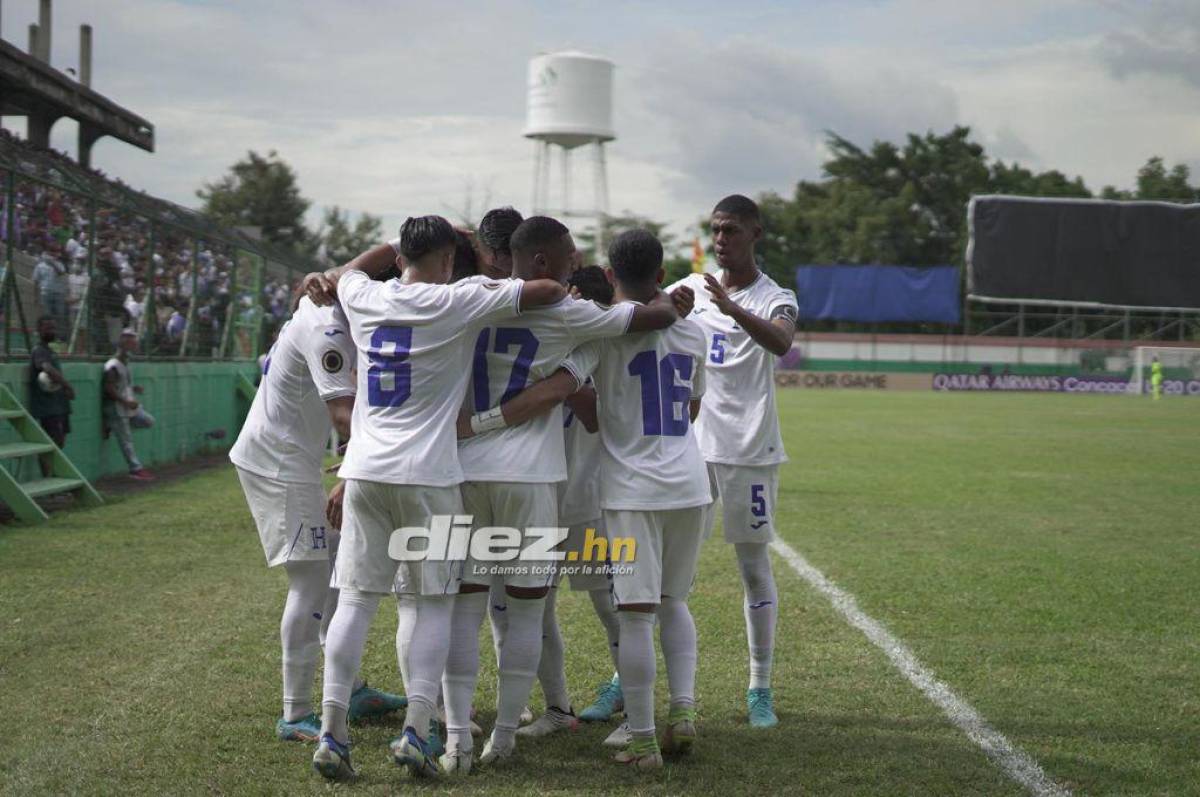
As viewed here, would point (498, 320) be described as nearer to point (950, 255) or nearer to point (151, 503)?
point (151, 503)

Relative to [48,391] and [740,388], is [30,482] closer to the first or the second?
[48,391]

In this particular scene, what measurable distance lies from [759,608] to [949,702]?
0.98 meters

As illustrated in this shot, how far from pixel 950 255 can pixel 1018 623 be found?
217 ft

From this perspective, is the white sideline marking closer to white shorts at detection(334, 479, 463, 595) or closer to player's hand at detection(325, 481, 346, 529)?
white shorts at detection(334, 479, 463, 595)

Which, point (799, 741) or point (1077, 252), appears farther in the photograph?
point (1077, 252)

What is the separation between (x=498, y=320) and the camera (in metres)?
4.61

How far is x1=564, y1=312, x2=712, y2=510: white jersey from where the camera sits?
482 centimetres

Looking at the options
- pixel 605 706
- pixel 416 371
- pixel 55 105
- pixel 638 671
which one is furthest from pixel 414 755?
pixel 55 105

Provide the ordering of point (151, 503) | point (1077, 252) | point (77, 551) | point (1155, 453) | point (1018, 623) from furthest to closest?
point (1155, 453), point (151, 503), point (77, 551), point (1077, 252), point (1018, 623)

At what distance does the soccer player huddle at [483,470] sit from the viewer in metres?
4.54

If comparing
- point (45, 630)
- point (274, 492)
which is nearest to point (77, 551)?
point (45, 630)

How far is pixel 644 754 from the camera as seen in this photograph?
15.4ft

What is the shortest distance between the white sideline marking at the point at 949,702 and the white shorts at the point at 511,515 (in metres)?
1.93

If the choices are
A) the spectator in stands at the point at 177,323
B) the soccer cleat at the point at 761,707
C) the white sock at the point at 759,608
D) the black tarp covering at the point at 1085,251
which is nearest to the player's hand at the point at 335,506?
the white sock at the point at 759,608
